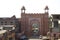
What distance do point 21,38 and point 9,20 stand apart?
6941mm

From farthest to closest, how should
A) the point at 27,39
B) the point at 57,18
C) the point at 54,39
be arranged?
the point at 57,18 < the point at 27,39 < the point at 54,39

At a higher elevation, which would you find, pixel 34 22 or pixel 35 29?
pixel 34 22

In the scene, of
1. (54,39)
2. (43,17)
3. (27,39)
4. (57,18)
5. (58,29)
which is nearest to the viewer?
(54,39)

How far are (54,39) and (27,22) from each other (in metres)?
13.9

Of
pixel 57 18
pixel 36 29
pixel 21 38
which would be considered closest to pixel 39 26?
pixel 36 29

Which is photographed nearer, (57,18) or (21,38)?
(21,38)

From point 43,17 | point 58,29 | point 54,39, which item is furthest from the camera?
point 43,17

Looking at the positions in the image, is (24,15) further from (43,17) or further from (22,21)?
(43,17)

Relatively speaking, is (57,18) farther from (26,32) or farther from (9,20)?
(9,20)

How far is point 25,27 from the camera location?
34.9m

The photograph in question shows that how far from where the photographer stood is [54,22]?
31.1 meters

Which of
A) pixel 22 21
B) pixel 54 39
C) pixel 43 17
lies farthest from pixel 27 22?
pixel 54 39

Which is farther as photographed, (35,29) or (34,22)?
(35,29)

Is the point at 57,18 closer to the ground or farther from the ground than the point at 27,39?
farther from the ground
